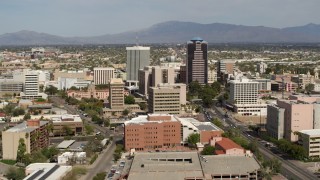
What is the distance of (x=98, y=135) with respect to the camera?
128 feet

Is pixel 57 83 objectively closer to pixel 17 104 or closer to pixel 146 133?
pixel 17 104

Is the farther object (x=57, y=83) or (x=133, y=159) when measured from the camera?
(x=57, y=83)

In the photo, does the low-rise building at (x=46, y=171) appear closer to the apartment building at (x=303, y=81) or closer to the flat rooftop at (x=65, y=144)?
the flat rooftop at (x=65, y=144)

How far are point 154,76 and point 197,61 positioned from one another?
10.8m

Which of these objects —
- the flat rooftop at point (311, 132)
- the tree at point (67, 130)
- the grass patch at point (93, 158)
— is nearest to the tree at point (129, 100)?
the tree at point (67, 130)

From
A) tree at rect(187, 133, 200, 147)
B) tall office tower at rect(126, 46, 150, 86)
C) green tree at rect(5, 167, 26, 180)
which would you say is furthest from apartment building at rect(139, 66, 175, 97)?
green tree at rect(5, 167, 26, 180)

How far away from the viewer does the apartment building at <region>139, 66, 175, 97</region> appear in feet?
183

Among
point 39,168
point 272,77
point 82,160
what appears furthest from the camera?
point 272,77

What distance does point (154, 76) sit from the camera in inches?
2190

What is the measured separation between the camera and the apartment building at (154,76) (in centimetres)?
5569

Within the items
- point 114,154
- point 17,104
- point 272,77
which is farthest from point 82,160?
point 272,77

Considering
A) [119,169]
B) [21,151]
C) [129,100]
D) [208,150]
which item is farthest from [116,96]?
[119,169]

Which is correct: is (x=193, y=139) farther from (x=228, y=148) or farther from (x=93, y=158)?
(x=93, y=158)

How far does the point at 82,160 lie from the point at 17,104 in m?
24.3
